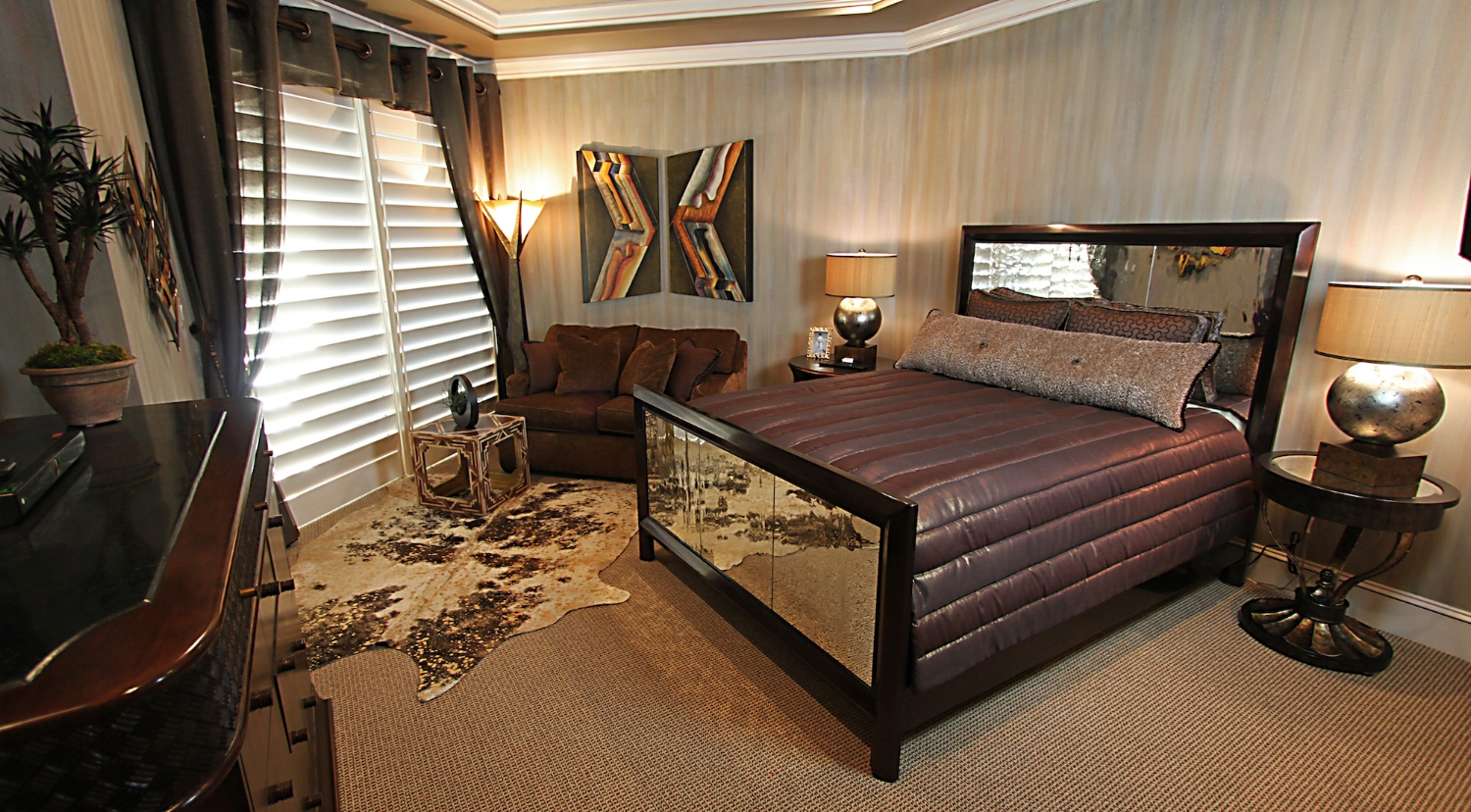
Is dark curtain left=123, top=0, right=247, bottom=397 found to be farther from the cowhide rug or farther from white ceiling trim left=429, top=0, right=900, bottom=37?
white ceiling trim left=429, top=0, right=900, bottom=37

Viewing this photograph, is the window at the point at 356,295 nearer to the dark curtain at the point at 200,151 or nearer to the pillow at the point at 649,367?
the dark curtain at the point at 200,151

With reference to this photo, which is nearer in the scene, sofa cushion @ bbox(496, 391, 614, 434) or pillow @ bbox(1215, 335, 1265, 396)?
pillow @ bbox(1215, 335, 1265, 396)

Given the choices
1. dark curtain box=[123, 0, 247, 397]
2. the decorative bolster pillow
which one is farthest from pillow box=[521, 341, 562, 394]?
the decorative bolster pillow

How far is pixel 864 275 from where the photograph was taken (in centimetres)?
384

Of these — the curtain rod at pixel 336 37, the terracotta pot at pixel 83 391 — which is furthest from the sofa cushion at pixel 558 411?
the terracotta pot at pixel 83 391

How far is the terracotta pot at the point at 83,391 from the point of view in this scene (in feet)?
4.77

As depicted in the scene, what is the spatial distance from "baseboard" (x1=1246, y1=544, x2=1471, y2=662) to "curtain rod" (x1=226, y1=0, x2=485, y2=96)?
488 centimetres

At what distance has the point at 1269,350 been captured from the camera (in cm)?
263

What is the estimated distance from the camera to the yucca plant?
155 centimetres

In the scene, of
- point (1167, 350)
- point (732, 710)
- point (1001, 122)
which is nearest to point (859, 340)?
point (1001, 122)

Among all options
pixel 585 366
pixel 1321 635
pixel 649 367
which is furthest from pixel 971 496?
pixel 585 366

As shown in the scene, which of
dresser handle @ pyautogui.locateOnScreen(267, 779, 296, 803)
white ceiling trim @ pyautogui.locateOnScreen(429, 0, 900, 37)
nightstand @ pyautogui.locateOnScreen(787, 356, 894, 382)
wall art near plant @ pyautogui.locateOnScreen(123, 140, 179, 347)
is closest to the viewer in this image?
dresser handle @ pyautogui.locateOnScreen(267, 779, 296, 803)

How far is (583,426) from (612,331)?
2.67 feet

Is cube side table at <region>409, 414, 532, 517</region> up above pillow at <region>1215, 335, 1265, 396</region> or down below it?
below
